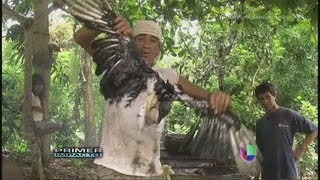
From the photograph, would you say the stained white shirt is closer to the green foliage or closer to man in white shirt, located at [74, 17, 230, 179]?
man in white shirt, located at [74, 17, 230, 179]

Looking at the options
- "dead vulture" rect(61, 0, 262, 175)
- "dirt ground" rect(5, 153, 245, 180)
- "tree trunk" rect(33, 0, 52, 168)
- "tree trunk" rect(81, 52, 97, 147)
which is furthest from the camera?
"tree trunk" rect(81, 52, 97, 147)

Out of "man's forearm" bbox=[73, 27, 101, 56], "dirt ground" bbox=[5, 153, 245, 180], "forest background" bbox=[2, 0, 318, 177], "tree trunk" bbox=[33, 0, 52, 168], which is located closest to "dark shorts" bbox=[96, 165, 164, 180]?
"man's forearm" bbox=[73, 27, 101, 56]

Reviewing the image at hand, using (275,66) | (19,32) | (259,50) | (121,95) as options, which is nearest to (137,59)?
(121,95)

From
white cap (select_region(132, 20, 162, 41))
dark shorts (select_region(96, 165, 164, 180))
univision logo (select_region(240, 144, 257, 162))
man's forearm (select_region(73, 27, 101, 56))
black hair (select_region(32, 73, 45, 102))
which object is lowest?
dark shorts (select_region(96, 165, 164, 180))

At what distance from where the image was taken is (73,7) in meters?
2.08

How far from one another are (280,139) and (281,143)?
3cm

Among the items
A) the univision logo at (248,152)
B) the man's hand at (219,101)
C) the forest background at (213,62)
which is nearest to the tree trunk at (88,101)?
the forest background at (213,62)

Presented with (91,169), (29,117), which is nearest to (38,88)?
(29,117)

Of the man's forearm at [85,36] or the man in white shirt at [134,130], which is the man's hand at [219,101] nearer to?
the man in white shirt at [134,130]

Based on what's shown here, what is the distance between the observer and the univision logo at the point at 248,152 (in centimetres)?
215

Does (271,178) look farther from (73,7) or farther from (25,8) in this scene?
(25,8)

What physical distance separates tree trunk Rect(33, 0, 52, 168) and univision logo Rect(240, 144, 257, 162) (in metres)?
1.91

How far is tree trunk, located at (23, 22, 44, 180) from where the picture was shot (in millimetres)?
3021

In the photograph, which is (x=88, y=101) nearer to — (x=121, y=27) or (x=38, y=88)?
(x=38, y=88)
